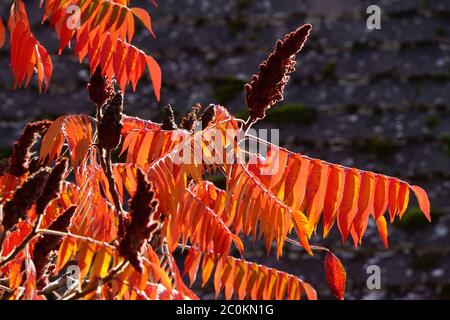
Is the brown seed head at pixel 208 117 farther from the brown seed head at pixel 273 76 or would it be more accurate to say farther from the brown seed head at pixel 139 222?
the brown seed head at pixel 139 222

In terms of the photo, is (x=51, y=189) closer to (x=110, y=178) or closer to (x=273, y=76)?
(x=110, y=178)

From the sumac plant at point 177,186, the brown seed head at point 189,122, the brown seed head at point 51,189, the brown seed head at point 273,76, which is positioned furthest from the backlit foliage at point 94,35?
the brown seed head at point 51,189

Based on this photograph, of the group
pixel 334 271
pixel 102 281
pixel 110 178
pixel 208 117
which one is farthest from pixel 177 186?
pixel 102 281

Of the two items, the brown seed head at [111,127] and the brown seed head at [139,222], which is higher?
the brown seed head at [111,127]

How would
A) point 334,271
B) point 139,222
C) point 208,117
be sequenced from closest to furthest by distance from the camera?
point 139,222
point 334,271
point 208,117

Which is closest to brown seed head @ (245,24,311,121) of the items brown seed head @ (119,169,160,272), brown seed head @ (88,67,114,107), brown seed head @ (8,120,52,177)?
brown seed head @ (88,67,114,107)

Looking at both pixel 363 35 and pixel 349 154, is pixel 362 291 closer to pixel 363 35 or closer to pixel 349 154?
pixel 349 154

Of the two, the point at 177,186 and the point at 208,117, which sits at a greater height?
the point at 208,117

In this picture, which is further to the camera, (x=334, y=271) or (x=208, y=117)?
(x=208, y=117)

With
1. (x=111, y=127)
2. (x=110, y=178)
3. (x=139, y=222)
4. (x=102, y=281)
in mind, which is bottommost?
(x=102, y=281)

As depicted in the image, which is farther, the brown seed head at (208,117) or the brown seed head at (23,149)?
the brown seed head at (208,117)

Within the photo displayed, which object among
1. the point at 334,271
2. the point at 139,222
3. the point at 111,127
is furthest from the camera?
the point at 334,271

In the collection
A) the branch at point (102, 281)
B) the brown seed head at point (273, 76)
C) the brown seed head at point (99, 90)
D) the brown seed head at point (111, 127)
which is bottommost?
the branch at point (102, 281)
